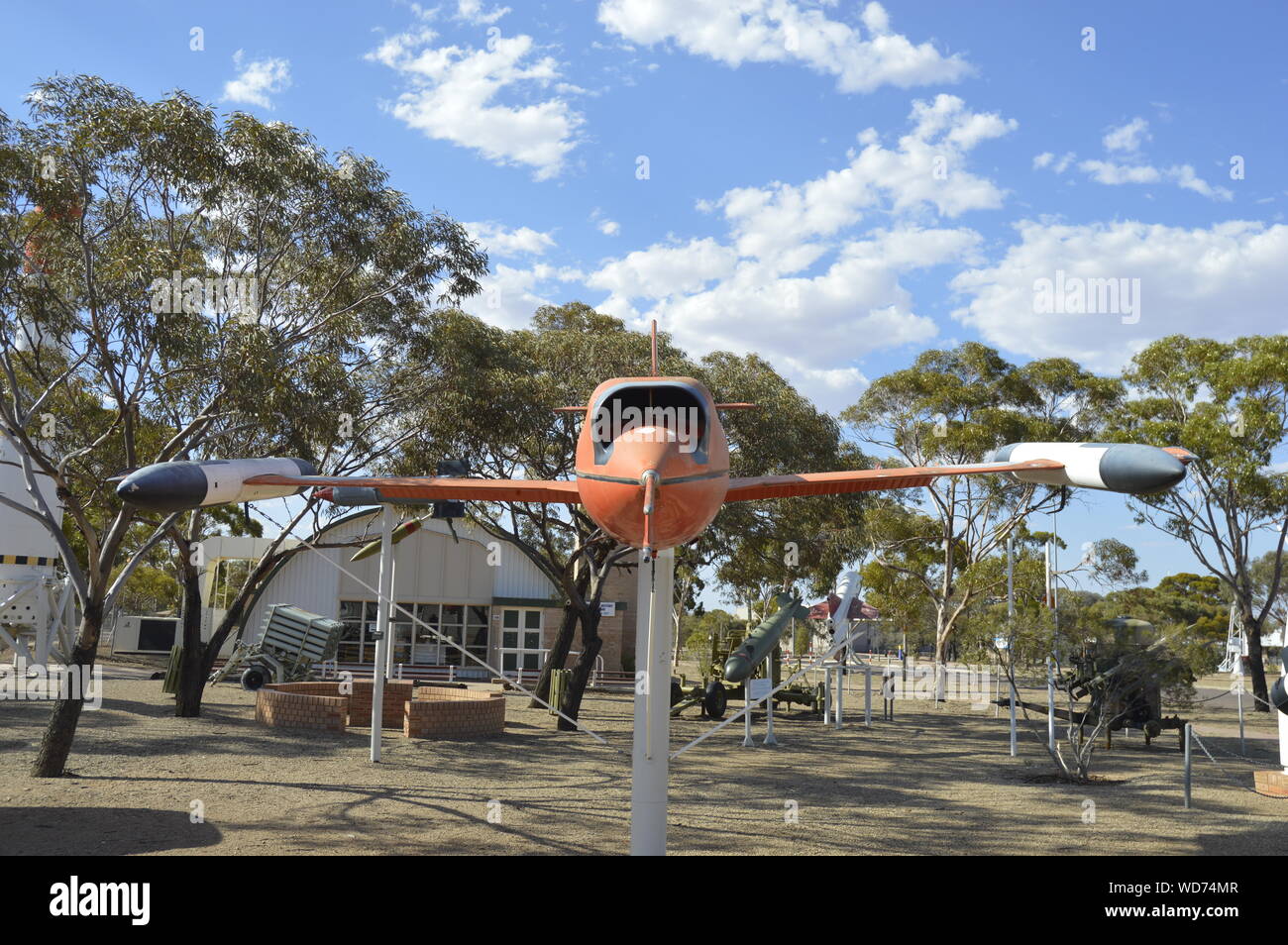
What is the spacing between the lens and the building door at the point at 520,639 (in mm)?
35062

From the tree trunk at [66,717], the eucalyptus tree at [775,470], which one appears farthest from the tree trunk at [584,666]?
the tree trunk at [66,717]

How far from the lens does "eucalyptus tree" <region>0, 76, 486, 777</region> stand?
40.3 ft

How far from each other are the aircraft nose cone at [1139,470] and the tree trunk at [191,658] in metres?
16.3

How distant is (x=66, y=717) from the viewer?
40.3 ft

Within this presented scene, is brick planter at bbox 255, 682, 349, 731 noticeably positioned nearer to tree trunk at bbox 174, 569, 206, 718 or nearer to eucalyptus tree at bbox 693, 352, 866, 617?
tree trunk at bbox 174, 569, 206, 718

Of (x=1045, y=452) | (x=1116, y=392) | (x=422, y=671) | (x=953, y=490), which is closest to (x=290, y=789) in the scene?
(x=1045, y=452)

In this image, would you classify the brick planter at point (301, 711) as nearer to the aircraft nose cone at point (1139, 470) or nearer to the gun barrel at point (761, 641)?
the gun barrel at point (761, 641)

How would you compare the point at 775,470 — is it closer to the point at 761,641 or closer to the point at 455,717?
the point at 761,641

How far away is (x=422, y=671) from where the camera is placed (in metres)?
33.1

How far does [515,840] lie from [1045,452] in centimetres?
688

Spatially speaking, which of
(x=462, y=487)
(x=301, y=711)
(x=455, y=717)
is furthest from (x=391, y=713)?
(x=462, y=487)

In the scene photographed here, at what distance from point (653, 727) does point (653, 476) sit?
2.52 m

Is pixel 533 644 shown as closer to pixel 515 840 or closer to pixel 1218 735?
pixel 1218 735
